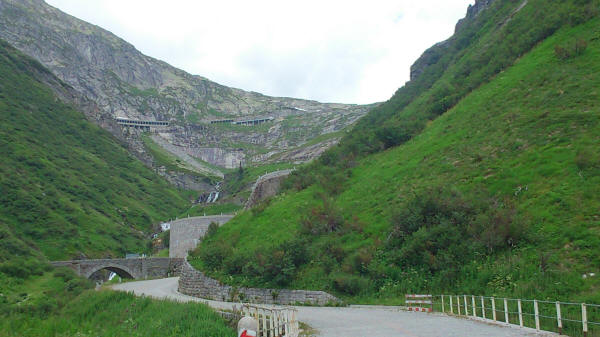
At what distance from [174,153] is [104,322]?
17040cm

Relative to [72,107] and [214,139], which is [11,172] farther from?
[214,139]

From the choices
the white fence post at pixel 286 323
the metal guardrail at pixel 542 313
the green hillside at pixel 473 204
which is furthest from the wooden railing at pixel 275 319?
the green hillside at pixel 473 204

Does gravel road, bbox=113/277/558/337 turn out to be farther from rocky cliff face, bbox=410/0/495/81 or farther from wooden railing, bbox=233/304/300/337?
rocky cliff face, bbox=410/0/495/81

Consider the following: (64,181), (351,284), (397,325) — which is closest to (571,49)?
(351,284)

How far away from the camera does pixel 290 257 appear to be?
23.4 meters

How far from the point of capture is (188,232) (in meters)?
52.2

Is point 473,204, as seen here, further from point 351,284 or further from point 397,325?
point 397,325

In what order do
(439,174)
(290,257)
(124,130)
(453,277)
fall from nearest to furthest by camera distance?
1. (453,277)
2. (290,257)
3. (439,174)
4. (124,130)

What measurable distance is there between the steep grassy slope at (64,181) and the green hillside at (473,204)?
1486 inches

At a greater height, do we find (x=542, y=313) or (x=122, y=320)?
(x=542, y=313)

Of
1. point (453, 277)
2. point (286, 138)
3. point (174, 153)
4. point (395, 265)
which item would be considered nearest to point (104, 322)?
point (395, 265)

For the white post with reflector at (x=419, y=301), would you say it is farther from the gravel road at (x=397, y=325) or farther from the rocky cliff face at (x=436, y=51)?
the rocky cliff face at (x=436, y=51)

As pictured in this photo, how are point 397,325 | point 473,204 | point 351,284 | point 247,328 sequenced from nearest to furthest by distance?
point 247,328 < point 397,325 < point 473,204 < point 351,284

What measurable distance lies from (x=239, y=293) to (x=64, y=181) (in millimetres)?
73832
